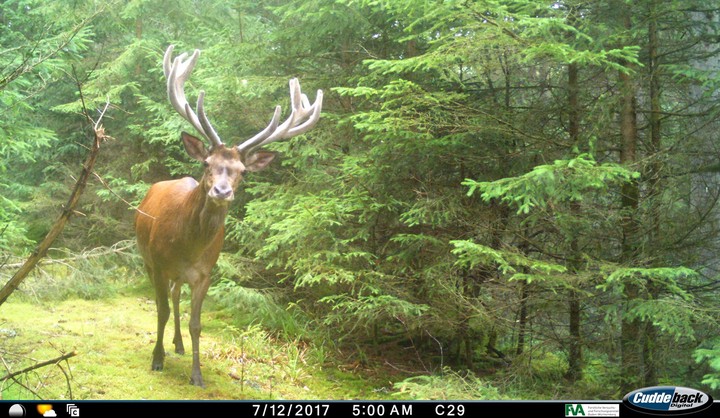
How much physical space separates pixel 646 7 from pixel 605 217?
4.73 feet

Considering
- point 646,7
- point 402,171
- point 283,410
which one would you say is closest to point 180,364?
point 283,410

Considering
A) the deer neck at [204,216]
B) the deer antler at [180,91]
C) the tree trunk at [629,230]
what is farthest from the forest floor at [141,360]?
the tree trunk at [629,230]

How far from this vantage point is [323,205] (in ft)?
16.2

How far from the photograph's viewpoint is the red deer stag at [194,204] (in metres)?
3.36

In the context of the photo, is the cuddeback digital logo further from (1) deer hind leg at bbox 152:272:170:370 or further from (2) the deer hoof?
(1) deer hind leg at bbox 152:272:170:370

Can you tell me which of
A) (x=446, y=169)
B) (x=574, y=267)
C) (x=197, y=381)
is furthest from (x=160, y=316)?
(x=574, y=267)

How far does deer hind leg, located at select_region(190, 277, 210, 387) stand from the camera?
3.83 meters

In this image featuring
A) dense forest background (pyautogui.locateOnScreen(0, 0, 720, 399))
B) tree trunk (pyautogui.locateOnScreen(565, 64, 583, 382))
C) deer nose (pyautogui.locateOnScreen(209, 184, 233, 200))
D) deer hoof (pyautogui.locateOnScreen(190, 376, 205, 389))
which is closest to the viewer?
deer nose (pyautogui.locateOnScreen(209, 184, 233, 200))

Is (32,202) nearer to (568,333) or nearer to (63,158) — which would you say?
(63,158)

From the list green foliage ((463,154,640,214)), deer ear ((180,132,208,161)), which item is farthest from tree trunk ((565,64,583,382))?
deer ear ((180,132,208,161))

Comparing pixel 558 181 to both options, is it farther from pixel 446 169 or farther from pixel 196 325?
pixel 196 325

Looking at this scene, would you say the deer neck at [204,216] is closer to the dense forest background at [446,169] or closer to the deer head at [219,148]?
the deer head at [219,148]

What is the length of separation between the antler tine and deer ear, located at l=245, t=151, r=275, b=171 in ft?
0.14

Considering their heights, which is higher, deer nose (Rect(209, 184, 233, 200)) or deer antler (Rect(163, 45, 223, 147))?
deer antler (Rect(163, 45, 223, 147))
